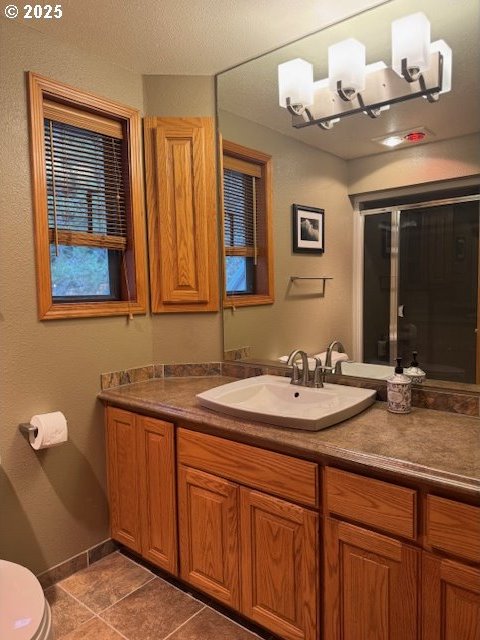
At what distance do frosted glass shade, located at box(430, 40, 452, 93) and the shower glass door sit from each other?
427 mm

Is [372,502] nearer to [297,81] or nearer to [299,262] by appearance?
[299,262]

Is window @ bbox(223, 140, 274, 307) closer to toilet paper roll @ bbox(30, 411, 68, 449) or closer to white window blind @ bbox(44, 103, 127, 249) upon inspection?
white window blind @ bbox(44, 103, 127, 249)

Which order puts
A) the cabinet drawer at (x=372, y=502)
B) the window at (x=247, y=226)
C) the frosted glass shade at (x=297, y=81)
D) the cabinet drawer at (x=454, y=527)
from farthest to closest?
1. the window at (x=247, y=226)
2. the frosted glass shade at (x=297, y=81)
3. the cabinet drawer at (x=372, y=502)
4. the cabinet drawer at (x=454, y=527)

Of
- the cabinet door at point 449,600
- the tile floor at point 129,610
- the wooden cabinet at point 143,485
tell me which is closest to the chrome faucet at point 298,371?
the wooden cabinet at point 143,485

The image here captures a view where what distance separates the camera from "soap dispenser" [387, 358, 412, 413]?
1.57 m

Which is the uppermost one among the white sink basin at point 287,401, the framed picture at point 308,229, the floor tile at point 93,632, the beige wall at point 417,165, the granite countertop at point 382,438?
the beige wall at point 417,165

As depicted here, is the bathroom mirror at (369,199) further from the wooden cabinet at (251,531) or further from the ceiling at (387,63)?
the wooden cabinet at (251,531)

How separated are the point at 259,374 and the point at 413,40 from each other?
1.51 m

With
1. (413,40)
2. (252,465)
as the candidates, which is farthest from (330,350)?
(413,40)

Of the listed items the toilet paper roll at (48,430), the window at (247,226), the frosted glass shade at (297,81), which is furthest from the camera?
the window at (247,226)

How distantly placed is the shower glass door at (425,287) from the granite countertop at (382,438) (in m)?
0.23

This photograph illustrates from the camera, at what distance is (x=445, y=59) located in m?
1.57

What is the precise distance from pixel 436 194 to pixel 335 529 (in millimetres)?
1228

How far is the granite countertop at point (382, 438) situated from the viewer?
3.68ft
